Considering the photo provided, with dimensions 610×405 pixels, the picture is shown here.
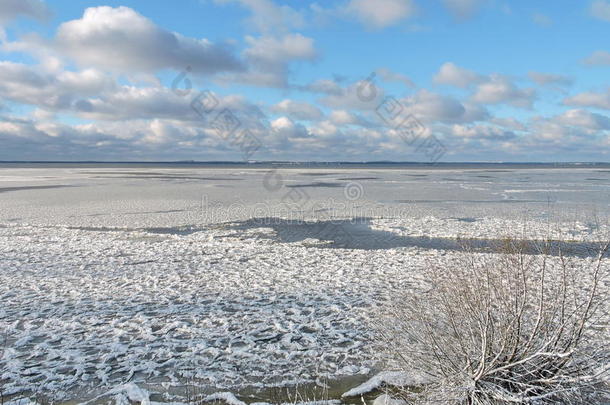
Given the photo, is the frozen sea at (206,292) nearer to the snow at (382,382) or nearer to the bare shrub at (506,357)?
the snow at (382,382)

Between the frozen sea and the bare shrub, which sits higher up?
the bare shrub

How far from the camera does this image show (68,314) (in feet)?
26.2

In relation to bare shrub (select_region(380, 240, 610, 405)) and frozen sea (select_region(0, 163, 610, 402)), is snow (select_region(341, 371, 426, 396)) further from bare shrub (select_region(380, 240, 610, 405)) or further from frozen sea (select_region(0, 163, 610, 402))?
bare shrub (select_region(380, 240, 610, 405))

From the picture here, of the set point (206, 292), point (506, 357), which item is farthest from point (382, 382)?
point (206, 292)

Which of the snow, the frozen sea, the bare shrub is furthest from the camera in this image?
the frozen sea

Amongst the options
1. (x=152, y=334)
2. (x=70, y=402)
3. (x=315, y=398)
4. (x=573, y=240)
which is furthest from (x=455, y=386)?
(x=573, y=240)

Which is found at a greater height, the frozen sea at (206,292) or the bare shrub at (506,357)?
the bare shrub at (506,357)

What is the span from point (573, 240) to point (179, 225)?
16160mm

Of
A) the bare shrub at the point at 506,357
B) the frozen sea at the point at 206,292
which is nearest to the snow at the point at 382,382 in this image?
the frozen sea at the point at 206,292

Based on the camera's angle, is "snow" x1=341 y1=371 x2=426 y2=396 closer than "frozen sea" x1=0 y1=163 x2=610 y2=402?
Yes

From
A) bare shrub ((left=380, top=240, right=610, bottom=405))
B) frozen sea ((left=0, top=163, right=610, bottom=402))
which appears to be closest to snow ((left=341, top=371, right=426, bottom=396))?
frozen sea ((left=0, top=163, right=610, bottom=402))

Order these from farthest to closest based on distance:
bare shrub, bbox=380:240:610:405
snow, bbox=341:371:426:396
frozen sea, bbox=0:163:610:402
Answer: frozen sea, bbox=0:163:610:402
snow, bbox=341:371:426:396
bare shrub, bbox=380:240:610:405

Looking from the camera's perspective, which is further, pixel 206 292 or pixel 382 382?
pixel 206 292

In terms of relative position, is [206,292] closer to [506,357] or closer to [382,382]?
[382,382]
